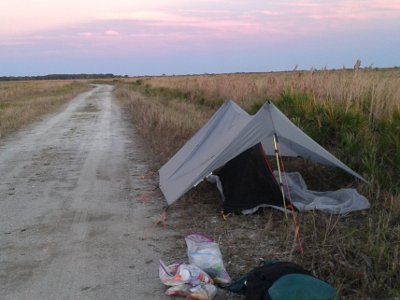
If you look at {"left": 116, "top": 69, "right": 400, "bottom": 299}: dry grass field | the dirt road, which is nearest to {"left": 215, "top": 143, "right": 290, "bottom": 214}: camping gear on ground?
{"left": 116, "top": 69, "right": 400, "bottom": 299}: dry grass field

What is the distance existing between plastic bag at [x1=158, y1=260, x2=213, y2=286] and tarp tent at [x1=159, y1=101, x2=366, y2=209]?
2063 millimetres

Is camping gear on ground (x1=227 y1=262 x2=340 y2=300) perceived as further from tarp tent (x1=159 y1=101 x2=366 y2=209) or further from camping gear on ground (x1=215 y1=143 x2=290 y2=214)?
tarp tent (x1=159 y1=101 x2=366 y2=209)

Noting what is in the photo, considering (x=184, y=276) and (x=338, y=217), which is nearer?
(x=184, y=276)

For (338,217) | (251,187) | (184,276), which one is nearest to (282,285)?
(184,276)

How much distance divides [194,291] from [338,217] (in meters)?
2.07

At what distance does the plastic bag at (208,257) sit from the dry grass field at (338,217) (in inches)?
6.8

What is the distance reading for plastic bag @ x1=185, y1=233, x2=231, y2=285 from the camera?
413cm

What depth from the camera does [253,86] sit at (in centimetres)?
1662

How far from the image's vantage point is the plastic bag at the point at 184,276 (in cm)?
395

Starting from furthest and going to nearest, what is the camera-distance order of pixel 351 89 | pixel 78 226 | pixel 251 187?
pixel 351 89
pixel 251 187
pixel 78 226

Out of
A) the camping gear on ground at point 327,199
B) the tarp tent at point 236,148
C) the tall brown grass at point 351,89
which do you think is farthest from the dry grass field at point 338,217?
the tarp tent at point 236,148

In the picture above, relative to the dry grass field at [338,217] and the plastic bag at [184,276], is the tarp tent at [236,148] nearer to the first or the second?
the dry grass field at [338,217]

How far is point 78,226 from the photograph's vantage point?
225 inches

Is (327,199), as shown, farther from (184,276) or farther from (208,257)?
(184,276)
